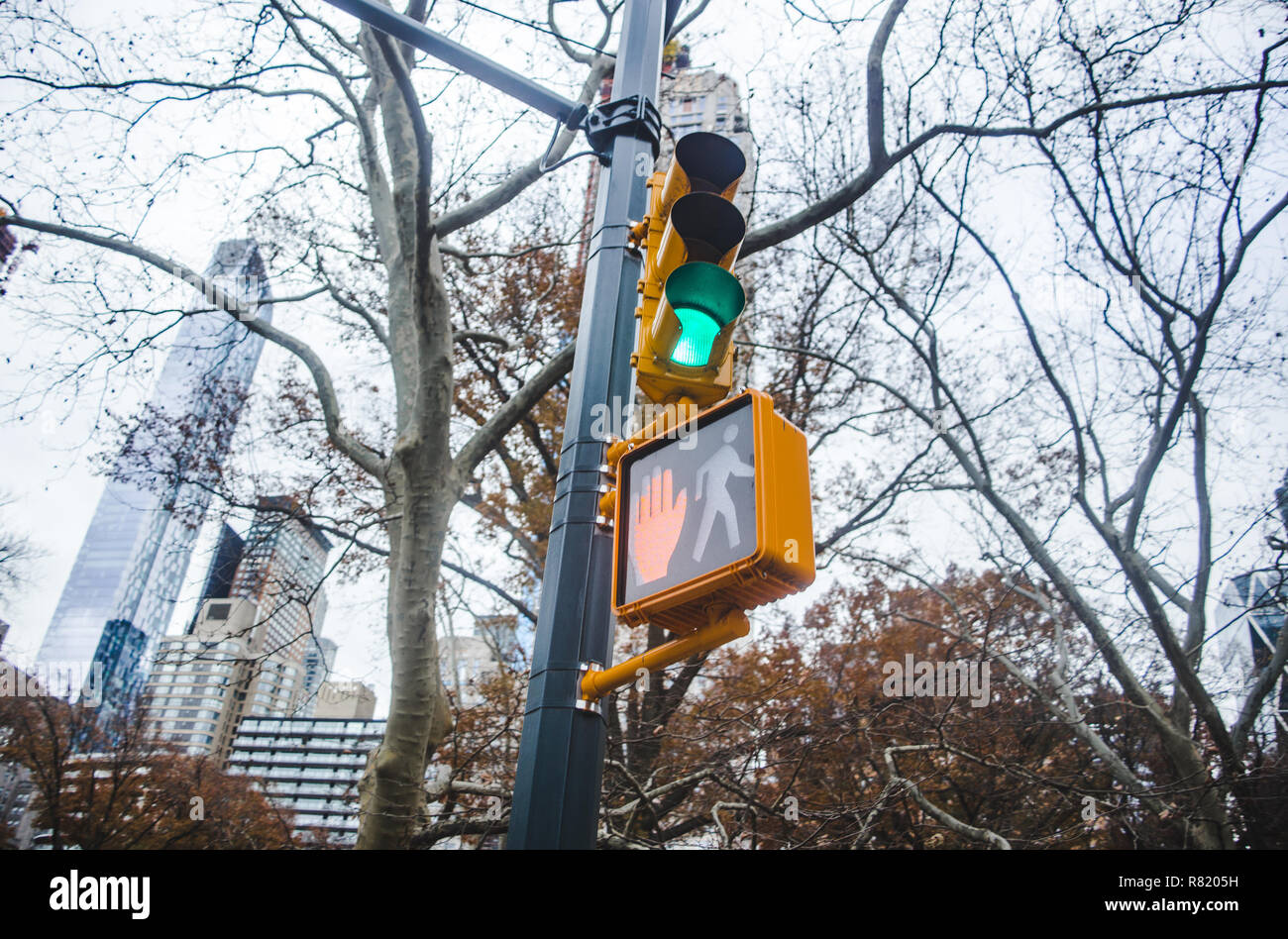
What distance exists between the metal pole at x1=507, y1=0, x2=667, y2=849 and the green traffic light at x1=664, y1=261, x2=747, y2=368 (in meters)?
0.50

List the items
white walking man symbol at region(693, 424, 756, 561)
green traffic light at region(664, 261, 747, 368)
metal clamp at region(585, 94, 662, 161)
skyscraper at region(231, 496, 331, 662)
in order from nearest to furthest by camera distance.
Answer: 1. white walking man symbol at region(693, 424, 756, 561)
2. green traffic light at region(664, 261, 747, 368)
3. metal clamp at region(585, 94, 662, 161)
4. skyscraper at region(231, 496, 331, 662)

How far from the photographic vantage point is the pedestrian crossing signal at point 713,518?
2.04m

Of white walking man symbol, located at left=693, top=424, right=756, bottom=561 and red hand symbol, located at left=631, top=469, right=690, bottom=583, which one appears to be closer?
white walking man symbol, located at left=693, top=424, right=756, bottom=561

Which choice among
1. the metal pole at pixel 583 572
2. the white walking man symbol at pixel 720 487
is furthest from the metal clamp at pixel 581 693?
the white walking man symbol at pixel 720 487

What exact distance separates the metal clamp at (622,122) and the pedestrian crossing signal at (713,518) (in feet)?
6.20

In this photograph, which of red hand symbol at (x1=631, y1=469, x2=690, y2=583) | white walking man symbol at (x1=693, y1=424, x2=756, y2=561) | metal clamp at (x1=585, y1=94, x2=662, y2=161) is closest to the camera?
white walking man symbol at (x1=693, y1=424, x2=756, y2=561)

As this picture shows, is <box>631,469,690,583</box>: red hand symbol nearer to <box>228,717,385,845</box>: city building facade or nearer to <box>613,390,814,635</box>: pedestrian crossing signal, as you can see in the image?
<box>613,390,814,635</box>: pedestrian crossing signal

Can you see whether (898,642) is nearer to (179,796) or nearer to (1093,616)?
(1093,616)

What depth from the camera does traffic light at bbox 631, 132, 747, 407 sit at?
2.63 metres

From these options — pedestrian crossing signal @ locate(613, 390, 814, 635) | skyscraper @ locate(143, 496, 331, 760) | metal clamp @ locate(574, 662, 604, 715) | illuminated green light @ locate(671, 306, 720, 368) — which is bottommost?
metal clamp @ locate(574, 662, 604, 715)

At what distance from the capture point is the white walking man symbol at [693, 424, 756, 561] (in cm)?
215

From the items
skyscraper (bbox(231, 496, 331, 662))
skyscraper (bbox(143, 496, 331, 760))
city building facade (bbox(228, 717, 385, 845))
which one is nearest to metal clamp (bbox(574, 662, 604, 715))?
city building facade (bbox(228, 717, 385, 845))

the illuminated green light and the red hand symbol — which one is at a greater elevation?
the illuminated green light
